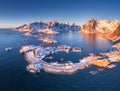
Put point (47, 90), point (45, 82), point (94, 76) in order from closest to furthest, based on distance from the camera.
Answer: point (47, 90)
point (45, 82)
point (94, 76)

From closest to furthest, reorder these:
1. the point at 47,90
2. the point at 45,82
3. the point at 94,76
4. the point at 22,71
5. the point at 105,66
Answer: the point at 47,90
the point at 45,82
the point at 94,76
the point at 22,71
the point at 105,66

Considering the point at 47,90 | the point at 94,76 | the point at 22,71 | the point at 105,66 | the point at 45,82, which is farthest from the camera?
the point at 105,66

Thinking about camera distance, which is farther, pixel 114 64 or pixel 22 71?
pixel 114 64

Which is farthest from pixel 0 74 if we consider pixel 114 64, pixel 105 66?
pixel 114 64

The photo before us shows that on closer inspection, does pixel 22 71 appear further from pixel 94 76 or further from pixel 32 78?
pixel 94 76

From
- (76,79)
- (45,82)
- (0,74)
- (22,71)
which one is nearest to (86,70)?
(76,79)

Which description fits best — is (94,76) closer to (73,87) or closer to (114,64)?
(73,87)

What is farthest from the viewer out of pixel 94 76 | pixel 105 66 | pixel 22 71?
pixel 105 66

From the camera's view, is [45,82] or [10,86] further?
[45,82]
